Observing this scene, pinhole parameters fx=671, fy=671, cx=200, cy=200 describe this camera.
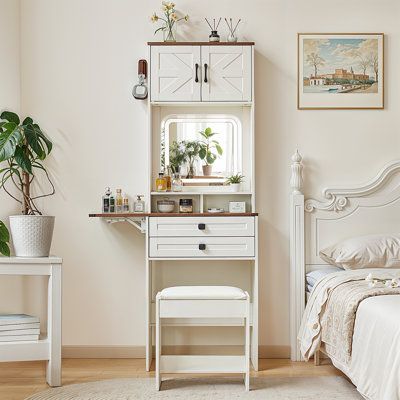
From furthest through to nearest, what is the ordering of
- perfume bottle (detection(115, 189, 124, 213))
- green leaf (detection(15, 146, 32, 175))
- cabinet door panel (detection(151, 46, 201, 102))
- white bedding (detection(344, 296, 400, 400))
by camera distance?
1. perfume bottle (detection(115, 189, 124, 213))
2. cabinet door panel (detection(151, 46, 201, 102))
3. green leaf (detection(15, 146, 32, 175))
4. white bedding (detection(344, 296, 400, 400))

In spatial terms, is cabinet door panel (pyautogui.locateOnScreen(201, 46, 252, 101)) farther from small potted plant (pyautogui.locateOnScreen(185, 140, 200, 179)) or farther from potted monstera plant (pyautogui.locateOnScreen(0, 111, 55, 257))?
potted monstera plant (pyautogui.locateOnScreen(0, 111, 55, 257))

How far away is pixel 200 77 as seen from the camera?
427 centimetres

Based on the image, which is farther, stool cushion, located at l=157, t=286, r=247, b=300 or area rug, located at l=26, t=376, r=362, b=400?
stool cushion, located at l=157, t=286, r=247, b=300

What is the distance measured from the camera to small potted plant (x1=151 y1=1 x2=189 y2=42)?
171 inches

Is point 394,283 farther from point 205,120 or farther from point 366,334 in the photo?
point 205,120

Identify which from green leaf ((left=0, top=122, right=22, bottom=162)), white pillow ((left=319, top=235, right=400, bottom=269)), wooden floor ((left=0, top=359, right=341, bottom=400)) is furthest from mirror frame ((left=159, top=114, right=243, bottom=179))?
wooden floor ((left=0, top=359, right=341, bottom=400))

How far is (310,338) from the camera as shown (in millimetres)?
3826

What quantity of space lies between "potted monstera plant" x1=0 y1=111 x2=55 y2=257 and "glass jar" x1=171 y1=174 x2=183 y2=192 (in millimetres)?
820

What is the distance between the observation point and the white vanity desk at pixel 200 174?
13.6ft

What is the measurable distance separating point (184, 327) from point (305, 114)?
5.37 feet

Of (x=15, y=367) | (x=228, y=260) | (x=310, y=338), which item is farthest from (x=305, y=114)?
(x=15, y=367)

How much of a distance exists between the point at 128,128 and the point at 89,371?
1.59 meters

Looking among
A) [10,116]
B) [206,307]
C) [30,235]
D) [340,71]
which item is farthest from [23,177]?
[340,71]

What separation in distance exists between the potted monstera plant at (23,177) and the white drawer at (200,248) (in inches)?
27.2
